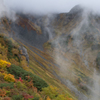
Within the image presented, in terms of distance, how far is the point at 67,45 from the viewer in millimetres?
111500

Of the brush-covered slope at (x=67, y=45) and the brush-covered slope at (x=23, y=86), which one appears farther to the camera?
the brush-covered slope at (x=67, y=45)

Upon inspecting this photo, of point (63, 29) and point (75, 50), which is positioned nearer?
point (75, 50)

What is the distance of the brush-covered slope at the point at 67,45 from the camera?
216ft

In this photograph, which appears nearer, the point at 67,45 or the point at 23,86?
the point at 23,86

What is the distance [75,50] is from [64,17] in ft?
225

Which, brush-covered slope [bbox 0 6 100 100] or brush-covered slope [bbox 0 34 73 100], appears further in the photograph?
brush-covered slope [bbox 0 6 100 100]

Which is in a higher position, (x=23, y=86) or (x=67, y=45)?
(x=67, y=45)

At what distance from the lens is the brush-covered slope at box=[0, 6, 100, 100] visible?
65.7 metres

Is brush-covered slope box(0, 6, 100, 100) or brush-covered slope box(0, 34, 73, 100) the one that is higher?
brush-covered slope box(0, 6, 100, 100)

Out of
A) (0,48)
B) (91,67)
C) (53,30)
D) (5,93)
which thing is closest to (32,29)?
(53,30)

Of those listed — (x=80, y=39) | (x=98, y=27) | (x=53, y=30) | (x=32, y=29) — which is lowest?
(x=32, y=29)

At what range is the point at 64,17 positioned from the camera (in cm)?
15300

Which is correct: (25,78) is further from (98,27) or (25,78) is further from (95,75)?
(98,27)

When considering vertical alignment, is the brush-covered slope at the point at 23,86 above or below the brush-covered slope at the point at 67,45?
below
